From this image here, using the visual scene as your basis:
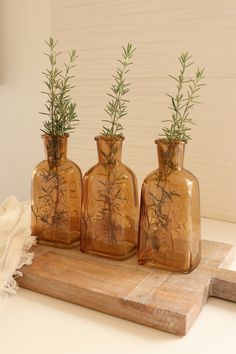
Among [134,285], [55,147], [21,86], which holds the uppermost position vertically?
[21,86]

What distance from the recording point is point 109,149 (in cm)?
62

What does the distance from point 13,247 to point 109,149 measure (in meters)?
0.23

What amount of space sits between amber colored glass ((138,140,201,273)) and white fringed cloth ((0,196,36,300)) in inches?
7.8

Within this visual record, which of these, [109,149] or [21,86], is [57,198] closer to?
[109,149]

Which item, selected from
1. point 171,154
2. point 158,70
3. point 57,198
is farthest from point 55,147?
point 158,70

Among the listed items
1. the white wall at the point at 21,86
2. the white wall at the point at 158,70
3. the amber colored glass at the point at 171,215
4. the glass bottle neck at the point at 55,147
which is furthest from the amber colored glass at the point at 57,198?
the white wall at the point at 21,86

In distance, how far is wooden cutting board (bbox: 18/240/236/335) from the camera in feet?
1.60

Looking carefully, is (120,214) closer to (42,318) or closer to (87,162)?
(42,318)

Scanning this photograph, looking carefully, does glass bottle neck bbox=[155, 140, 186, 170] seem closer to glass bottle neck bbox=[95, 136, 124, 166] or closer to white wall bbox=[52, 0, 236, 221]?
glass bottle neck bbox=[95, 136, 124, 166]

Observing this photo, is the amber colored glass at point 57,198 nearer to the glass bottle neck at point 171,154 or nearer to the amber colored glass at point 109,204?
the amber colored glass at point 109,204

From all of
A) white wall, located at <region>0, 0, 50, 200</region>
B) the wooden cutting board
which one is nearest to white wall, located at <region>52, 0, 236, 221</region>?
white wall, located at <region>0, 0, 50, 200</region>

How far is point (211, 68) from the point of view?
32.9 inches

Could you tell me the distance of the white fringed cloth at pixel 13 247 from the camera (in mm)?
575

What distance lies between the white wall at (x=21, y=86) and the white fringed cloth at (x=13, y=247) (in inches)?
19.3
